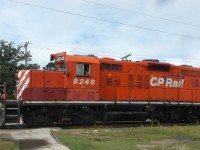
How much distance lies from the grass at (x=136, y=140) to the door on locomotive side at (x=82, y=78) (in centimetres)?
363

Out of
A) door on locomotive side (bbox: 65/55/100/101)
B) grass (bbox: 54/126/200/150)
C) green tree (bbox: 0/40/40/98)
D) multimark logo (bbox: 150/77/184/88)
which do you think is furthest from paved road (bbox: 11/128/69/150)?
green tree (bbox: 0/40/40/98)

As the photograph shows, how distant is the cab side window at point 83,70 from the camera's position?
62.5 feet

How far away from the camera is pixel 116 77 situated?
2070 centimetres

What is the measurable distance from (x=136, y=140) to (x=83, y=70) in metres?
6.60

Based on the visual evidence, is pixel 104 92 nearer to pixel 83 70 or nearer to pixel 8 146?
pixel 83 70

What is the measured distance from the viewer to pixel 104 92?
20297 mm

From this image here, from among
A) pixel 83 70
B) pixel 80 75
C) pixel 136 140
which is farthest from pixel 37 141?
pixel 83 70

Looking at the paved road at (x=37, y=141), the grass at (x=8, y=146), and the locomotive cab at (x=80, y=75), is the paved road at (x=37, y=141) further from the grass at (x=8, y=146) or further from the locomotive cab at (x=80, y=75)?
the locomotive cab at (x=80, y=75)

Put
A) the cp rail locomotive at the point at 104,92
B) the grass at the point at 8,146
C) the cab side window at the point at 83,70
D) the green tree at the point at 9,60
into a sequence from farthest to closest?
1. the green tree at the point at 9,60
2. the cab side window at the point at 83,70
3. the cp rail locomotive at the point at 104,92
4. the grass at the point at 8,146

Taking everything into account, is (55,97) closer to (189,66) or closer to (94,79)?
(94,79)

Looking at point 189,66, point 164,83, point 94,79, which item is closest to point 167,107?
point 164,83

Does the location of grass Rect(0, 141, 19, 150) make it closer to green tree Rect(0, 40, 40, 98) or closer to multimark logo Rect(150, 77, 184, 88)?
multimark logo Rect(150, 77, 184, 88)

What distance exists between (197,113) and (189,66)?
3176 mm

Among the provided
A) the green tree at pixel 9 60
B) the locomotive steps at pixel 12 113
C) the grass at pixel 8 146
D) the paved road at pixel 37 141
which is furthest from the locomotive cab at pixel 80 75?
the green tree at pixel 9 60
